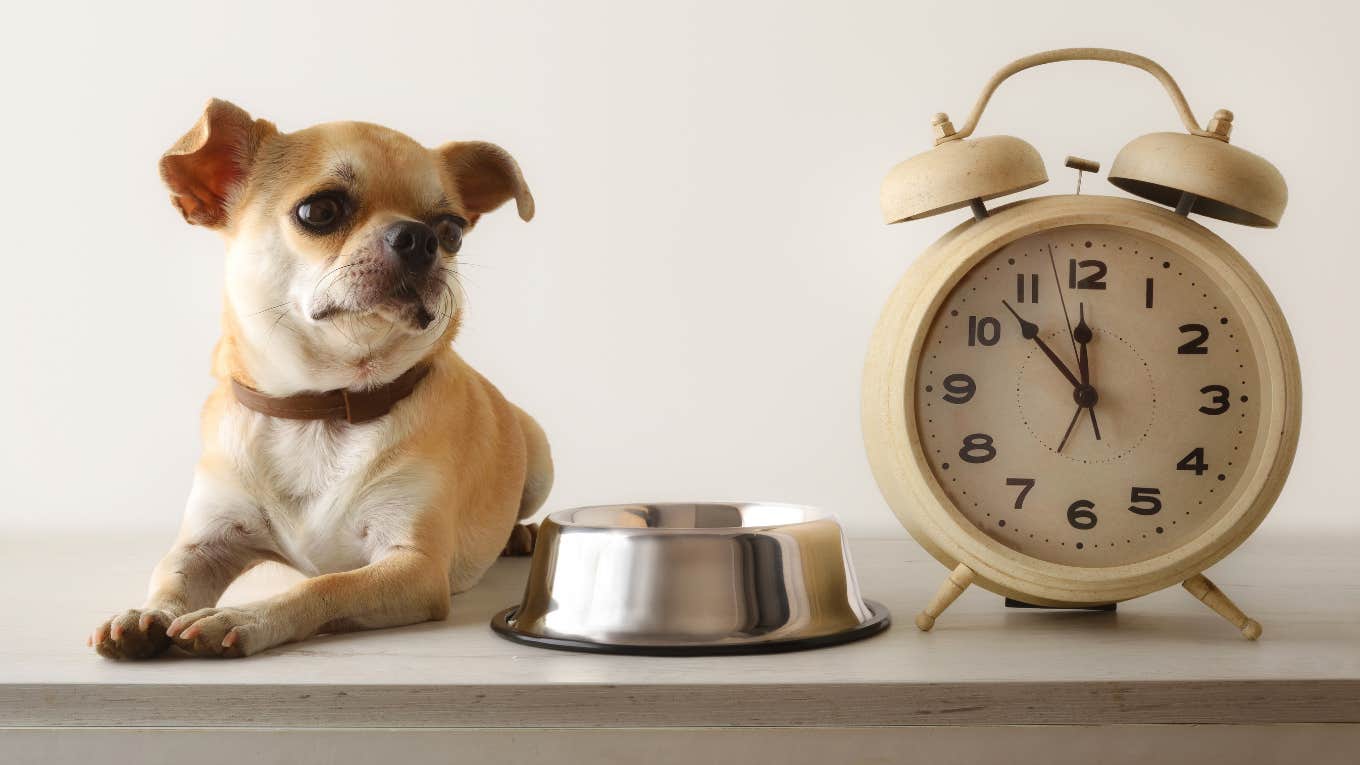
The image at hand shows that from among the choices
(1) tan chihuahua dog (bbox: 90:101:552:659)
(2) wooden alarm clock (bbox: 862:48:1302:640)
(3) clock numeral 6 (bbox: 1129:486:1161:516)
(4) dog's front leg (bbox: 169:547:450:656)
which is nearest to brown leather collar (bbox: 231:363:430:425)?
(1) tan chihuahua dog (bbox: 90:101:552:659)


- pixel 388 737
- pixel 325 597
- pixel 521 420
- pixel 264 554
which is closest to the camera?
pixel 388 737

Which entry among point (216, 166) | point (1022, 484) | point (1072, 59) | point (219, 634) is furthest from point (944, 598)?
point (216, 166)

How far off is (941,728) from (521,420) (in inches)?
39.6

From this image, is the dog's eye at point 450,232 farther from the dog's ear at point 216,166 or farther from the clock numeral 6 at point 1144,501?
the clock numeral 6 at point 1144,501

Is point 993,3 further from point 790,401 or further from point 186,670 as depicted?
point 186,670

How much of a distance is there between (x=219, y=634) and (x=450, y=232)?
0.56m

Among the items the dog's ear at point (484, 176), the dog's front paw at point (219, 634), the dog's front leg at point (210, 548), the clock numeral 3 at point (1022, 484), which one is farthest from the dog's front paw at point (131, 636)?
the clock numeral 3 at point (1022, 484)

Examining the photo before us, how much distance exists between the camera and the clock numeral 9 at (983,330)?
124 cm

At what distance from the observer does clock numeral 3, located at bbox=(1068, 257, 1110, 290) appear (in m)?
1.24

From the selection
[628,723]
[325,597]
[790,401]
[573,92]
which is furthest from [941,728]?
[573,92]

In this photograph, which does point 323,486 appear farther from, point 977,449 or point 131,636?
point 977,449

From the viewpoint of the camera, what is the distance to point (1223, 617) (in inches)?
49.0

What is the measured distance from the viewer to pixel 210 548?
4.60ft

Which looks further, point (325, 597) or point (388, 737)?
point (325, 597)
